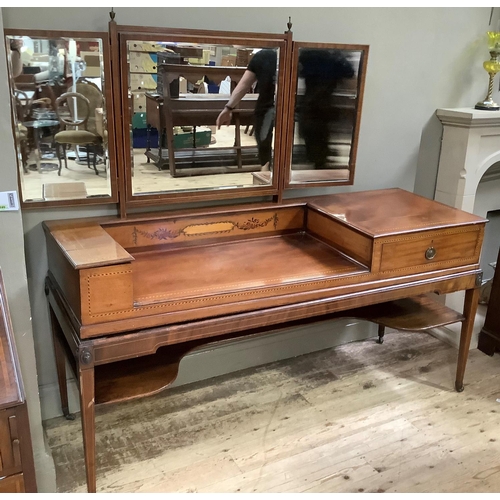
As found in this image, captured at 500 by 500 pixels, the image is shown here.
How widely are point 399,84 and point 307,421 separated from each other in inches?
62.7

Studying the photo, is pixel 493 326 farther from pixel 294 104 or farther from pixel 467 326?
pixel 294 104

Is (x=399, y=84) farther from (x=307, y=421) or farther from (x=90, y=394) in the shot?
(x=90, y=394)

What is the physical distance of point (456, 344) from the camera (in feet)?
9.46

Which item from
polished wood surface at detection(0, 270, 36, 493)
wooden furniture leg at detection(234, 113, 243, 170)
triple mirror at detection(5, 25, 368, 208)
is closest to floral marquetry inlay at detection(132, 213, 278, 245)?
triple mirror at detection(5, 25, 368, 208)

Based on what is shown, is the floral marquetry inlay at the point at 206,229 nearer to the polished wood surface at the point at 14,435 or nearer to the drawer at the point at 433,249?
the drawer at the point at 433,249

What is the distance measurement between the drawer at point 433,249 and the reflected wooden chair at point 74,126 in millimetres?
1092

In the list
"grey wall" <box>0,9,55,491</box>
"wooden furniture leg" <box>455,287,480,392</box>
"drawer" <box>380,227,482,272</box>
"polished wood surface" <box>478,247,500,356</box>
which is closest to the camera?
"grey wall" <box>0,9,55,491</box>

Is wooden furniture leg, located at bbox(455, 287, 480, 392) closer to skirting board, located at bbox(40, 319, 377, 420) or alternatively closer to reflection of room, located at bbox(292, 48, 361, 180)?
Result: skirting board, located at bbox(40, 319, 377, 420)

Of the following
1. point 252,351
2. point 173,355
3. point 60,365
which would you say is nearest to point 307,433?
point 252,351

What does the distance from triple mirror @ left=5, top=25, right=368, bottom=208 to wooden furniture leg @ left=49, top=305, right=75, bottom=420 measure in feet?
1.58

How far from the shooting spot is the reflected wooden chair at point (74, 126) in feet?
5.98

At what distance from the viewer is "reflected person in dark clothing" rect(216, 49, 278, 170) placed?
6.77 ft

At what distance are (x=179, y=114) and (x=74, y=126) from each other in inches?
15.1

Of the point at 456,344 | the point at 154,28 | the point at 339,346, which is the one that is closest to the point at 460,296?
the point at 456,344
